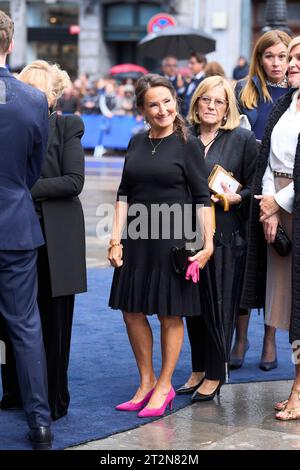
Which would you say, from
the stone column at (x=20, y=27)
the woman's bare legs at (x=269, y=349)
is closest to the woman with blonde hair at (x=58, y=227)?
the woman's bare legs at (x=269, y=349)

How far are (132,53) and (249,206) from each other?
26.5 metres

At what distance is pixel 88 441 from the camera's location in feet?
17.1

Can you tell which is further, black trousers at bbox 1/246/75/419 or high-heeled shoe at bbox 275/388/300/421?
high-heeled shoe at bbox 275/388/300/421

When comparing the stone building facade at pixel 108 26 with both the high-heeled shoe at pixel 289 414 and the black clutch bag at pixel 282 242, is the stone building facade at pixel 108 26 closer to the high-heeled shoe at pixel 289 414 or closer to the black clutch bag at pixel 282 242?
the black clutch bag at pixel 282 242

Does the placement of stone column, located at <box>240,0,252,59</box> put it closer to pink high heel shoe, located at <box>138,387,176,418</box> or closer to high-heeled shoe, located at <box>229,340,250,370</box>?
high-heeled shoe, located at <box>229,340,250,370</box>

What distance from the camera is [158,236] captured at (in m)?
5.76

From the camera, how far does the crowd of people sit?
16.4 feet

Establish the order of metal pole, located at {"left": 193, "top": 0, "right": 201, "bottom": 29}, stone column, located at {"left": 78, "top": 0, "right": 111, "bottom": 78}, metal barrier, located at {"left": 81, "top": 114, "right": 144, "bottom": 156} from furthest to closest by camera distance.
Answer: stone column, located at {"left": 78, "top": 0, "right": 111, "bottom": 78} < metal pole, located at {"left": 193, "top": 0, "right": 201, "bottom": 29} < metal barrier, located at {"left": 81, "top": 114, "right": 144, "bottom": 156}

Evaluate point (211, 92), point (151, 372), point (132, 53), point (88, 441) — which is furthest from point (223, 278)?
point (132, 53)

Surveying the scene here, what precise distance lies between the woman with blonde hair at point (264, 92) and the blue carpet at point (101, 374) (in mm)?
136

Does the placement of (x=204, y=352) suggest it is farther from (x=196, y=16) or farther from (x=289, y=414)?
(x=196, y=16)

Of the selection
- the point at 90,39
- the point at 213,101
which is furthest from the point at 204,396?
the point at 90,39

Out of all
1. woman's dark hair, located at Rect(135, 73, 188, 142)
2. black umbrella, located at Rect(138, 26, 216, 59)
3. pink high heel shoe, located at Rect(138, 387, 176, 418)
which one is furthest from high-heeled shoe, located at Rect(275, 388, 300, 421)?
black umbrella, located at Rect(138, 26, 216, 59)

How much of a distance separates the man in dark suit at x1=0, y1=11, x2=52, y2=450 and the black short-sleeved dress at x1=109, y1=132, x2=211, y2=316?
809 mm
